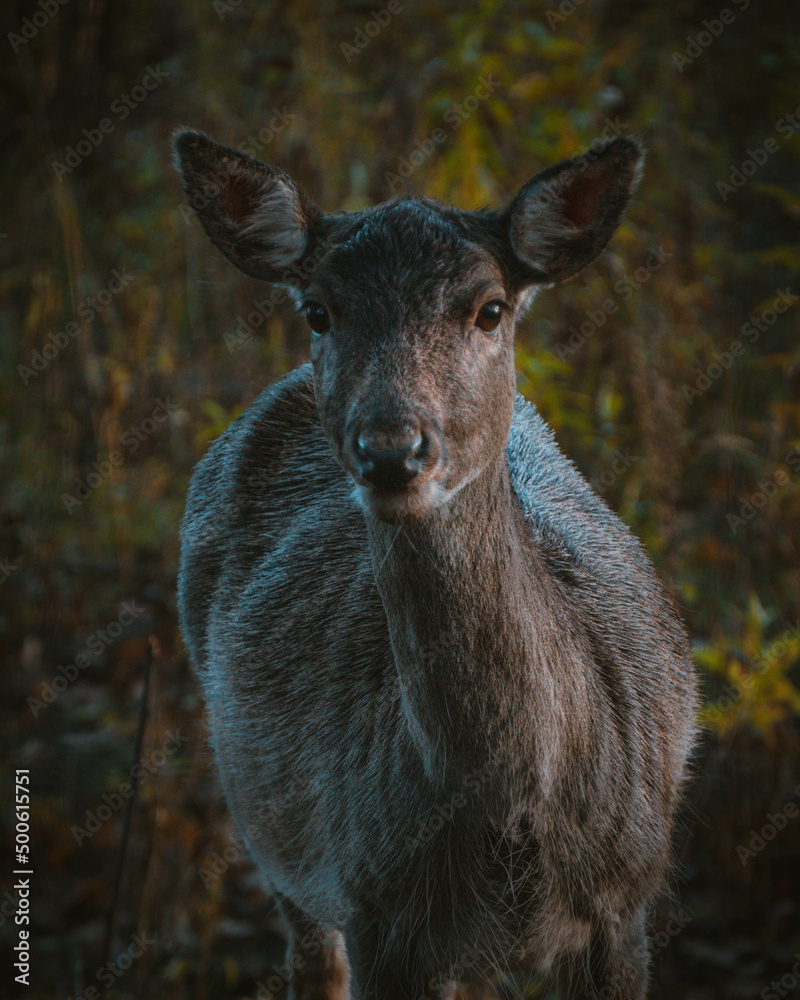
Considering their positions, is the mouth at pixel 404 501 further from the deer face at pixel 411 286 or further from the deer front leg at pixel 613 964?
the deer front leg at pixel 613 964

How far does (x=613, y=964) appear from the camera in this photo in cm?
310

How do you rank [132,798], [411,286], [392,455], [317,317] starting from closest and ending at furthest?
1. [392,455]
2. [411,286]
3. [317,317]
4. [132,798]

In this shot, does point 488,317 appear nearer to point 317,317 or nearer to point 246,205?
point 317,317

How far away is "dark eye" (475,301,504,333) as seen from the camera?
2633 mm

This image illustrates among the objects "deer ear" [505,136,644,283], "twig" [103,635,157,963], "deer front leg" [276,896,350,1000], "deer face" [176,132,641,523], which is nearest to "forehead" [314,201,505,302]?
"deer face" [176,132,641,523]

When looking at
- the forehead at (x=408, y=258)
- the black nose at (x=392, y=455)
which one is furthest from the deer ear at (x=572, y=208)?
the black nose at (x=392, y=455)

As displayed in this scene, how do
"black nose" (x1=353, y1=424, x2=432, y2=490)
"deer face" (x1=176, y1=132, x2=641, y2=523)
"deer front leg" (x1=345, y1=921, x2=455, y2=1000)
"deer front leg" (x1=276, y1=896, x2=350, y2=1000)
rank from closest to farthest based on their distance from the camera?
"black nose" (x1=353, y1=424, x2=432, y2=490)
"deer face" (x1=176, y1=132, x2=641, y2=523)
"deer front leg" (x1=345, y1=921, x2=455, y2=1000)
"deer front leg" (x1=276, y1=896, x2=350, y2=1000)

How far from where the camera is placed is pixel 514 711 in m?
2.65

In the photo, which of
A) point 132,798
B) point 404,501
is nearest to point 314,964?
point 132,798

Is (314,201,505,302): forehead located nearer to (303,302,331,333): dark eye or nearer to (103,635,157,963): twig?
(303,302,331,333): dark eye

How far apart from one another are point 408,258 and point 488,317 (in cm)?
26

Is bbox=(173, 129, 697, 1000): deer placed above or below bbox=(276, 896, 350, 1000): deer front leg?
above

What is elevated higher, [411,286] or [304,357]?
[304,357]

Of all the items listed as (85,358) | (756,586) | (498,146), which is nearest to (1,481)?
(85,358)
